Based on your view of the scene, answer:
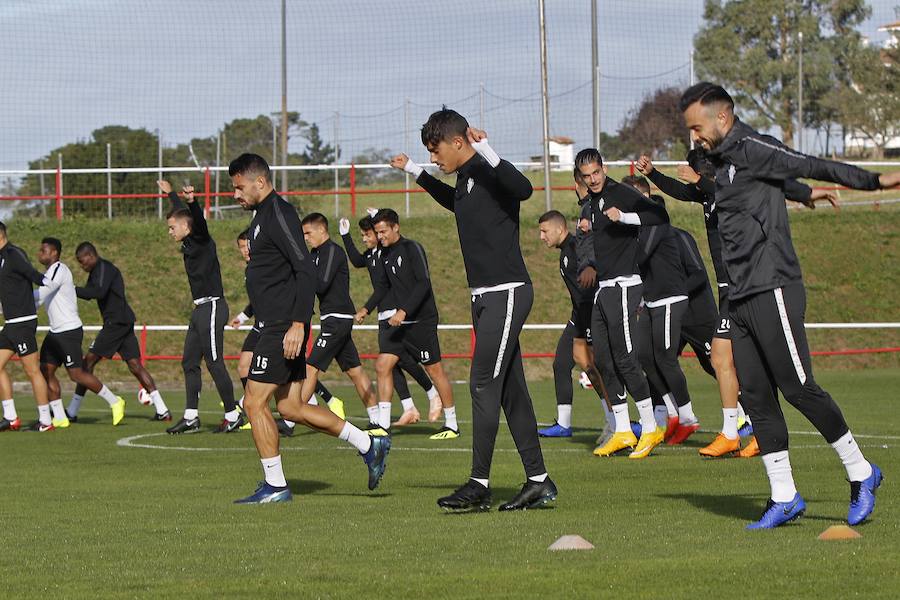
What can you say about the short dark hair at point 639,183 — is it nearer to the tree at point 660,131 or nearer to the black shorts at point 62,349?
the black shorts at point 62,349

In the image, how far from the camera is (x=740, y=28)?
250ft

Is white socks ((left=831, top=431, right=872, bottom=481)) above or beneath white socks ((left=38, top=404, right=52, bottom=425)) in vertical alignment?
above

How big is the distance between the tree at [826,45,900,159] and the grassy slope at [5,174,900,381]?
34883 mm

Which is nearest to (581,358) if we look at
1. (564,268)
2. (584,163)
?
(564,268)

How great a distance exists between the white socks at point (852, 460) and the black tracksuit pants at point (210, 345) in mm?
9439

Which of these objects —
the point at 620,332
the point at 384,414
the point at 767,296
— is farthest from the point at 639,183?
the point at 767,296

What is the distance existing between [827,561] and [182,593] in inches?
109

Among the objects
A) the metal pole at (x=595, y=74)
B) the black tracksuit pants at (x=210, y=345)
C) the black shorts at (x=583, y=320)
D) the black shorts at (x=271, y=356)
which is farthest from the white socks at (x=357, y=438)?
the metal pole at (x=595, y=74)

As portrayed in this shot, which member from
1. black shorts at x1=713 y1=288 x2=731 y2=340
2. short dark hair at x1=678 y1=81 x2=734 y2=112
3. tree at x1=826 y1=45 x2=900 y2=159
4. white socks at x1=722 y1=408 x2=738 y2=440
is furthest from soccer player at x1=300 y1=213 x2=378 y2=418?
tree at x1=826 y1=45 x2=900 y2=159

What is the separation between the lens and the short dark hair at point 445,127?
27.3 ft

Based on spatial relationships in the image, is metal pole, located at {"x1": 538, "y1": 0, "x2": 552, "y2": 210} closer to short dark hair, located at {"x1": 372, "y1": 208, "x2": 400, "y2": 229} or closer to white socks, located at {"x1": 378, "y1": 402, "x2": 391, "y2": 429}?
short dark hair, located at {"x1": 372, "y1": 208, "x2": 400, "y2": 229}

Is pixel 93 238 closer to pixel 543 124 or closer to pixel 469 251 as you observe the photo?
pixel 543 124

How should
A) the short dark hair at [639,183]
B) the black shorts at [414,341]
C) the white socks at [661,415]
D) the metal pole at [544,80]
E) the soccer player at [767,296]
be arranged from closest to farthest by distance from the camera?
the soccer player at [767,296] < the short dark hair at [639,183] < the white socks at [661,415] < the black shorts at [414,341] < the metal pole at [544,80]

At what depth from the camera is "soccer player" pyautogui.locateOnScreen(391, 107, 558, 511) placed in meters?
8.30
